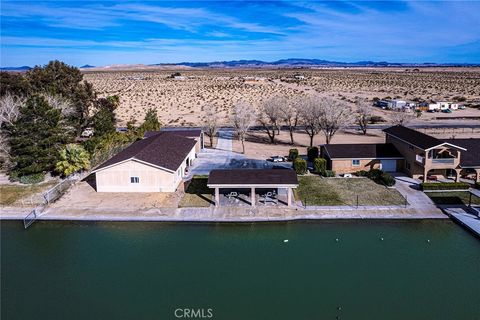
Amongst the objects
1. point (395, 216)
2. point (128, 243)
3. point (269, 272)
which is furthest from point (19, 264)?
point (395, 216)

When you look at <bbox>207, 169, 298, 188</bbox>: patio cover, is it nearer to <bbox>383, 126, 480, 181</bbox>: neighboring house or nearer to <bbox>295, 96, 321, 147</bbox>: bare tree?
<bbox>383, 126, 480, 181</bbox>: neighboring house

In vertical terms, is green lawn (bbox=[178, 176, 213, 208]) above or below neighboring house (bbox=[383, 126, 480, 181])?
below

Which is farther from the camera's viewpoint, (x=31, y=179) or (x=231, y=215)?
(x=31, y=179)

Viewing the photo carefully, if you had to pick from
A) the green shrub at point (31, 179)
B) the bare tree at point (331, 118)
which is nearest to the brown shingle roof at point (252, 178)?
the green shrub at point (31, 179)

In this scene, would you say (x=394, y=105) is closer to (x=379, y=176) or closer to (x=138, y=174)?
(x=379, y=176)

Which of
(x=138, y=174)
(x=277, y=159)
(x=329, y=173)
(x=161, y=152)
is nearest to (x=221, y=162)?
(x=277, y=159)
